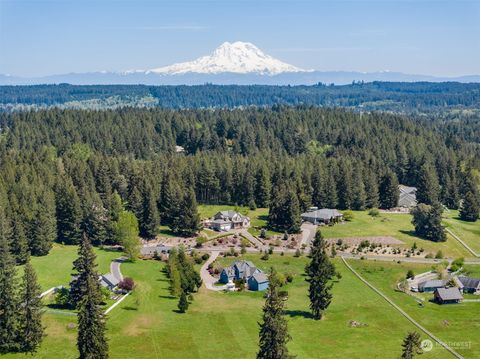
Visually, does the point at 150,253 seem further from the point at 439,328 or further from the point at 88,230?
the point at 439,328

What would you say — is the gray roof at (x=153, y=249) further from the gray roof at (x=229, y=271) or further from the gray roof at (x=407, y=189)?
the gray roof at (x=407, y=189)

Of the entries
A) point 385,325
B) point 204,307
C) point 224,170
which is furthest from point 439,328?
point 224,170

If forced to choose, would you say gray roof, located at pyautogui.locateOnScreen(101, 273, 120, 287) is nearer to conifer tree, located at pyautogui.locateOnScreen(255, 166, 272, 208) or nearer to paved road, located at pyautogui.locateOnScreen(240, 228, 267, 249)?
paved road, located at pyautogui.locateOnScreen(240, 228, 267, 249)

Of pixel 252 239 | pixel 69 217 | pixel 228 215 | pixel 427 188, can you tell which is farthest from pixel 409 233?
pixel 69 217

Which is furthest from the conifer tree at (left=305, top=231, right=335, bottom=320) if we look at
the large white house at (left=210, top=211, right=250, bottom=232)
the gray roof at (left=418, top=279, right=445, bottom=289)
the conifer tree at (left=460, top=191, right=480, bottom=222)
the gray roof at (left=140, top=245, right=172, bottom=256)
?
the conifer tree at (left=460, top=191, right=480, bottom=222)

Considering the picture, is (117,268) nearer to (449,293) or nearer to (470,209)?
(449,293)

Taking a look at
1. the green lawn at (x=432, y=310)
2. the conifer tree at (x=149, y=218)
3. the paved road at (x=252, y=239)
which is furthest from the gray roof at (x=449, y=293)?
the conifer tree at (x=149, y=218)

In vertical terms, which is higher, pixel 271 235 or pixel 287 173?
pixel 287 173
